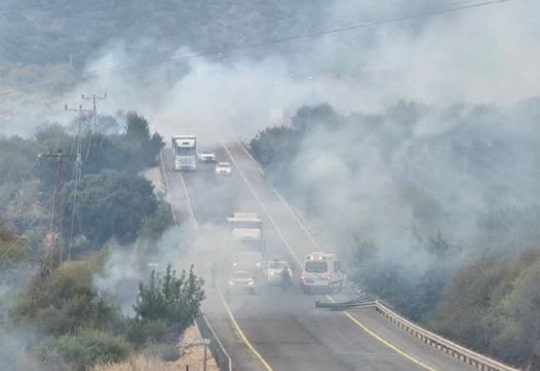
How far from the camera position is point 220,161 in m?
85.4

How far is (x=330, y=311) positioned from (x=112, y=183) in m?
26.1

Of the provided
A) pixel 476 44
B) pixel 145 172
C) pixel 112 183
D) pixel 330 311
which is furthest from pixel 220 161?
pixel 330 311

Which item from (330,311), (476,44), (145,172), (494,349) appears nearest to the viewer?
(494,349)

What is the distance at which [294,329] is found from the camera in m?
41.9

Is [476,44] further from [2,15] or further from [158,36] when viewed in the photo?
[2,15]

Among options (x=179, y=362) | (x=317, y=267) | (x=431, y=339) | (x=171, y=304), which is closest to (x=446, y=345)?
(x=431, y=339)

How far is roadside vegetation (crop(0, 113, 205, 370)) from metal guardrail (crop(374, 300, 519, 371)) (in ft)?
21.4

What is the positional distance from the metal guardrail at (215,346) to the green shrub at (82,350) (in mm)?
2383

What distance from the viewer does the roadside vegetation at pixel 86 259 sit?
117 ft

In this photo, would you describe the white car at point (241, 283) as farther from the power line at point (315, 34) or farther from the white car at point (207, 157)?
the power line at point (315, 34)

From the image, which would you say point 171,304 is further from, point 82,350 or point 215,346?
point 82,350

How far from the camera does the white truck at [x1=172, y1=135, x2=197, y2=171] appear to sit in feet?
261

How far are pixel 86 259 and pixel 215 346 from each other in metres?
21.0

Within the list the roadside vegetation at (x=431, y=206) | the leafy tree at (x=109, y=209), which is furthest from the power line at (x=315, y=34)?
the leafy tree at (x=109, y=209)
